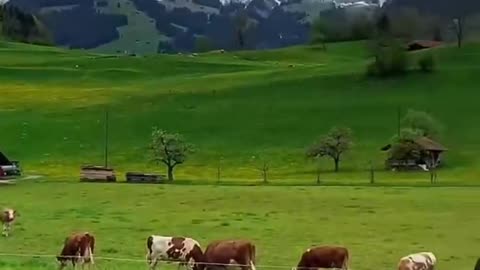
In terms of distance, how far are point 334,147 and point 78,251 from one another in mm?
49449

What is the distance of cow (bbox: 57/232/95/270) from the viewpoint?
27.1 metres

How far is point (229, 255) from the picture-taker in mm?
25812

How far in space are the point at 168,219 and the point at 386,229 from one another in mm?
9396

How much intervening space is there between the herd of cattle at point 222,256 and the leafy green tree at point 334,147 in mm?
48365

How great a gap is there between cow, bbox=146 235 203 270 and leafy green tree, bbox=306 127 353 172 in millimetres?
48223

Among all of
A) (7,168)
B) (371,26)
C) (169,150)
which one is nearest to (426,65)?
(169,150)

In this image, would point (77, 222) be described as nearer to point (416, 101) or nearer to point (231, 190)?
point (231, 190)

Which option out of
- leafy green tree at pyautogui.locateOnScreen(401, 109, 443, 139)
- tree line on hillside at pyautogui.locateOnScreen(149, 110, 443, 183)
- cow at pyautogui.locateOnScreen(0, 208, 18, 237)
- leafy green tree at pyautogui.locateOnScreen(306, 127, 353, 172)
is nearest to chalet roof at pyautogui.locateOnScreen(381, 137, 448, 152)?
tree line on hillside at pyautogui.locateOnScreen(149, 110, 443, 183)

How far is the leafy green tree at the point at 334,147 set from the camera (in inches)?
2963

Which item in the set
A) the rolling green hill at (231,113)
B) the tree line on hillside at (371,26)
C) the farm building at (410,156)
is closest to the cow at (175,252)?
the rolling green hill at (231,113)

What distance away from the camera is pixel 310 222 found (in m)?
40.1

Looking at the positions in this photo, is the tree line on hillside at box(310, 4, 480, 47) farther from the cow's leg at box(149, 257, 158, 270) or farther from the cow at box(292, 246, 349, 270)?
the cow at box(292, 246, 349, 270)

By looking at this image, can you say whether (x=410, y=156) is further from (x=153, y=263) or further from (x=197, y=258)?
(x=197, y=258)

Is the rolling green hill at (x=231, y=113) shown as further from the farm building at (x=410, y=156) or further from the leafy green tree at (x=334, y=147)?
the farm building at (x=410, y=156)
